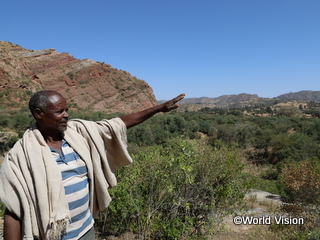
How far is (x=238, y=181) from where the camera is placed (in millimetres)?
4133

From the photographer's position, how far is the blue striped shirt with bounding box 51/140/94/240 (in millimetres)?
1301

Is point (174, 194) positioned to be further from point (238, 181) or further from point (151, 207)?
point (238, 181)

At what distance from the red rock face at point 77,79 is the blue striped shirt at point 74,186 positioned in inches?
1487

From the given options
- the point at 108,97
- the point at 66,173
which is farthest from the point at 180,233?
the point at 108,97

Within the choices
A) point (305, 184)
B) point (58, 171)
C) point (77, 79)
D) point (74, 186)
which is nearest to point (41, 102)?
point (58, 171)

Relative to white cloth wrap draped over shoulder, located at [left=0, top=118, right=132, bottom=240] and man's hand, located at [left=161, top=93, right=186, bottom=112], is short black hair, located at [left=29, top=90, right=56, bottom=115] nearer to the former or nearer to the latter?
white cloth wrap draped over shoulder, located at [left=0, top=118, right=132, bottom=240]

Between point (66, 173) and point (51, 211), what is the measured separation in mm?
207

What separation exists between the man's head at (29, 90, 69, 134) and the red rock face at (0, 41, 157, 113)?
37.7m

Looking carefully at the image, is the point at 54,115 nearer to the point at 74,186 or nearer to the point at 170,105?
the point at 74,186

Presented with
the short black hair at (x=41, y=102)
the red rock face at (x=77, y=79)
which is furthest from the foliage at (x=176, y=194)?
the red rock face at (x=77, y=79)

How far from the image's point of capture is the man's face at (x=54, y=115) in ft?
4.28

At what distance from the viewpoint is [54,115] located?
1312 millimetres

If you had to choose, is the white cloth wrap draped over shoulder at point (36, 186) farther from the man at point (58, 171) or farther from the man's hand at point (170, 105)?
the man's hand at point (170, 105)

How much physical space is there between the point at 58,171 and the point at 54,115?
32 centimetres
